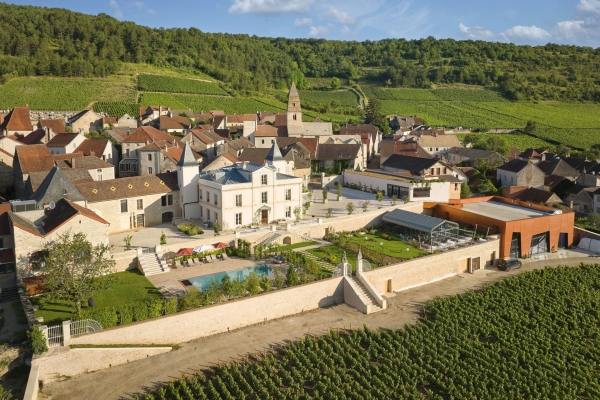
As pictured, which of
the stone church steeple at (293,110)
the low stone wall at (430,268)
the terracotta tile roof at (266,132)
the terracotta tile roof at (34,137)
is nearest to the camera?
the low stone wall at (430,268)

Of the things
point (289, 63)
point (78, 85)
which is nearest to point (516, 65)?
point (289, 63)

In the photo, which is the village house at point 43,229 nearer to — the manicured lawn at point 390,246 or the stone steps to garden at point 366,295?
the stone steps to garden at point 366,295

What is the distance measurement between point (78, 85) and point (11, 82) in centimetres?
1078

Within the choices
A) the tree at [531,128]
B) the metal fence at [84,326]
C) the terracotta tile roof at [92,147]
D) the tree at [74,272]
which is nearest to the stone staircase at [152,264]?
the tree at [74,272]

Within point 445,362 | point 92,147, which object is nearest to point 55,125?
point 92,147

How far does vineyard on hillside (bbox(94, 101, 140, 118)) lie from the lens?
85.3 metres

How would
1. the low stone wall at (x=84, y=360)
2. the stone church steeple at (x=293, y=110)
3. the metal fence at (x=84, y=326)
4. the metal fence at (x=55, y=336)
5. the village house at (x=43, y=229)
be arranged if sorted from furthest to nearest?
the stone church steeple at (x=293, y=110) → the village house at (x=43, y=229) → the metal fence at (x=84, y=326) → the metal fence at (x=55, y=336) → the low stone wall at (x=84, y=360)

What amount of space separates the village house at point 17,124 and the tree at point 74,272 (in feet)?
130

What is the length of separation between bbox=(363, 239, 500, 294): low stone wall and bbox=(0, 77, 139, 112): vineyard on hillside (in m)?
70.9

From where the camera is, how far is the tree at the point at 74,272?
24.2m

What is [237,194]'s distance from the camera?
124ft

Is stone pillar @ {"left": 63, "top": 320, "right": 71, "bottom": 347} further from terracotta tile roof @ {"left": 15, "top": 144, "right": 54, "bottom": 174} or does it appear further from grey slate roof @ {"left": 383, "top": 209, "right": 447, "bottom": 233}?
grey slate roof @ {"left": 383, "top": 209, "right": 447, "bottom": 233}

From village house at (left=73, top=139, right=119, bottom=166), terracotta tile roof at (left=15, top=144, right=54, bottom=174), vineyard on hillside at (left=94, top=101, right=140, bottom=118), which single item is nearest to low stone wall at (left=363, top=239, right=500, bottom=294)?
terracotta tile roof at (left=15, top=144, right=54, bottom=174)

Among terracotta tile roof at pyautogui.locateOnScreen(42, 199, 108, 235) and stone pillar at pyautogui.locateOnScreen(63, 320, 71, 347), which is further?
terracotta tile roof at pyautogui.locateOnScreen(42, 199, 108, 235)
